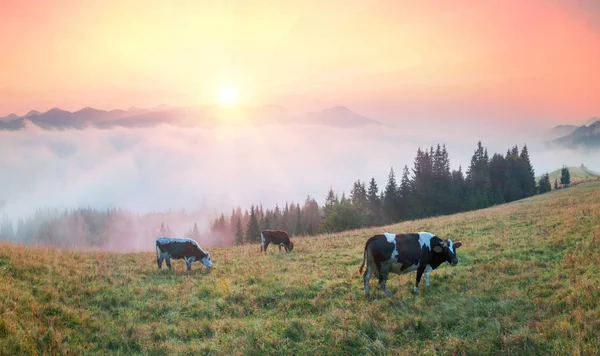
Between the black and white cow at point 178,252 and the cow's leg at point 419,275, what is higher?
the black and white cow at point 178,252

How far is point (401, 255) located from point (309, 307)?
3.93 meters

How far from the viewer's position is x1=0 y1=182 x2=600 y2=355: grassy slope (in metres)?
8.20

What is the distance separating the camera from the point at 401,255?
42.0ft

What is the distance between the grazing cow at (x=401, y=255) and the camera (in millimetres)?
12664

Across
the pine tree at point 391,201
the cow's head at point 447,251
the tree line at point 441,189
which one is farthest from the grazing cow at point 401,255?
the pine tree at point 391,201

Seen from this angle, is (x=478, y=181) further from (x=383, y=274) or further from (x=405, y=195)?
(x=383, y=274)

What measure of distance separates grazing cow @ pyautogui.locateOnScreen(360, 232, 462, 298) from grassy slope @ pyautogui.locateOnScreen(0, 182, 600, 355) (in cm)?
56

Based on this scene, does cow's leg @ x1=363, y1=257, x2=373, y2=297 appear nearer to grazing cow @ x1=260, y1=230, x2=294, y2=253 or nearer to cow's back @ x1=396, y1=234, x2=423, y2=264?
cow's back @ x1=396, y1=234, x2=423, y2=264

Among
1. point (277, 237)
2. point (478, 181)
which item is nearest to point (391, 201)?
point (478, 181)

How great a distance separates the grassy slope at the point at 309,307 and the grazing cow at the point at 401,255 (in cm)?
56

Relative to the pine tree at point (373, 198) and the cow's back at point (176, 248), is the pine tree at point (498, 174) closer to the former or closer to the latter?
the pine tree at point (373, 198)

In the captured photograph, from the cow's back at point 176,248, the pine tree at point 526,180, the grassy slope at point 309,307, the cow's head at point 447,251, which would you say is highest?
the pine tree at point 526,180

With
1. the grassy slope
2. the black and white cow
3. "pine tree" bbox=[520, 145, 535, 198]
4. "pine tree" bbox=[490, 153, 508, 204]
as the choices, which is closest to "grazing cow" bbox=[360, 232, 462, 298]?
the grassy slope

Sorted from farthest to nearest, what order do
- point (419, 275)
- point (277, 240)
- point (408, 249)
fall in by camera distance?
1. point (277, 240)
2. point (408, 249)
3. point (419, 275)
